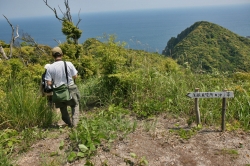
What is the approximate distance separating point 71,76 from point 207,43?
67.9m

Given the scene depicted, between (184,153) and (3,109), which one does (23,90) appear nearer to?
(3,109)

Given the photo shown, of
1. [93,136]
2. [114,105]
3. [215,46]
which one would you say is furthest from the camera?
[215,46]

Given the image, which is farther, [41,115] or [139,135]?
[41,115]

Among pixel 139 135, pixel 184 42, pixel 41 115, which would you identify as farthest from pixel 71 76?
pixel 184 42

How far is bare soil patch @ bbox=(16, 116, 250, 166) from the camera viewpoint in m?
2.85

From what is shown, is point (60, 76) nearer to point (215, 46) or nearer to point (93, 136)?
point (93, 136)

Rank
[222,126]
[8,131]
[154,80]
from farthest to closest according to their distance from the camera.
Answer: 1. [154,80]
2. [222,126]
3. [8,131]

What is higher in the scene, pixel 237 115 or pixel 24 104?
pixel 24 104

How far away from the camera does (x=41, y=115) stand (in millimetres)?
3865

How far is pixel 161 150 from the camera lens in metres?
3.13

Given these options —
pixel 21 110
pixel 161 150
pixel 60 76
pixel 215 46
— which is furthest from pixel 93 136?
pixel 215 46

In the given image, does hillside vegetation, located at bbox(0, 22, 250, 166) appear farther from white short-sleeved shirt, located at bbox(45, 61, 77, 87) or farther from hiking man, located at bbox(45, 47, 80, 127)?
white short-sleeved shirt, located at bbox(45, 61, 77, 87)

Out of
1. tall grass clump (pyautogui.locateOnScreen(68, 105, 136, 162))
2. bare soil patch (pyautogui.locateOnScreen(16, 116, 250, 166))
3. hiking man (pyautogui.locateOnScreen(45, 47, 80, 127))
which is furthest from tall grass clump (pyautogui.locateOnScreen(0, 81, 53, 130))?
tall grass clump (pyautogui.locateOnScreen(68, 105, 136, 162))

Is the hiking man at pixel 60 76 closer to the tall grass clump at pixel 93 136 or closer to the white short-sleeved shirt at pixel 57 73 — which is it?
the white short-sleeved shirt at pixel 57 73
